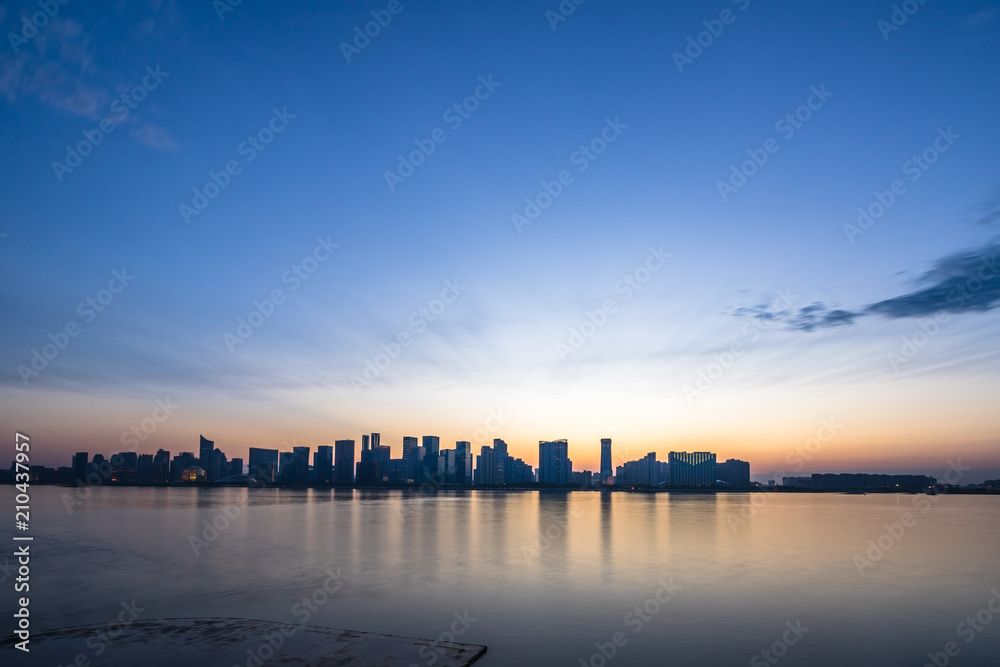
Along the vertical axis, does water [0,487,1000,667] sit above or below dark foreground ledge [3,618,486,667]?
below

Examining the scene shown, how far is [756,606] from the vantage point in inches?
1161

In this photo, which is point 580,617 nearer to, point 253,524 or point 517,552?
point 517,552

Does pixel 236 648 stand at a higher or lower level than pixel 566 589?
higher

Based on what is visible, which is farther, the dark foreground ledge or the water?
the water

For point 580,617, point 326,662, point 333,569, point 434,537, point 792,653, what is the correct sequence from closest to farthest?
point 326,662 < point 792,653 < point 580,617 < point 333,569 < point 434,537

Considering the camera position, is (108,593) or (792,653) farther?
(108,593)

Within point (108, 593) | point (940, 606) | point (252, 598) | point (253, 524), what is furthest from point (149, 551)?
point (940, 606)

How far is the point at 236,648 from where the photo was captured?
19.1 metres

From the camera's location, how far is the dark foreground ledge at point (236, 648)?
17.7m

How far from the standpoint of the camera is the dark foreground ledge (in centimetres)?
1773

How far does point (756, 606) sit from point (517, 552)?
22740 mm

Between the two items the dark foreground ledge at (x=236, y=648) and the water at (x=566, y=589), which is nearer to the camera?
the dark foreground ledge at (x=236, y=648)

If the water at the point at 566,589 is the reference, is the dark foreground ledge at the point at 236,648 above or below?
above

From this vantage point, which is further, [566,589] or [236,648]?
[566,589]
